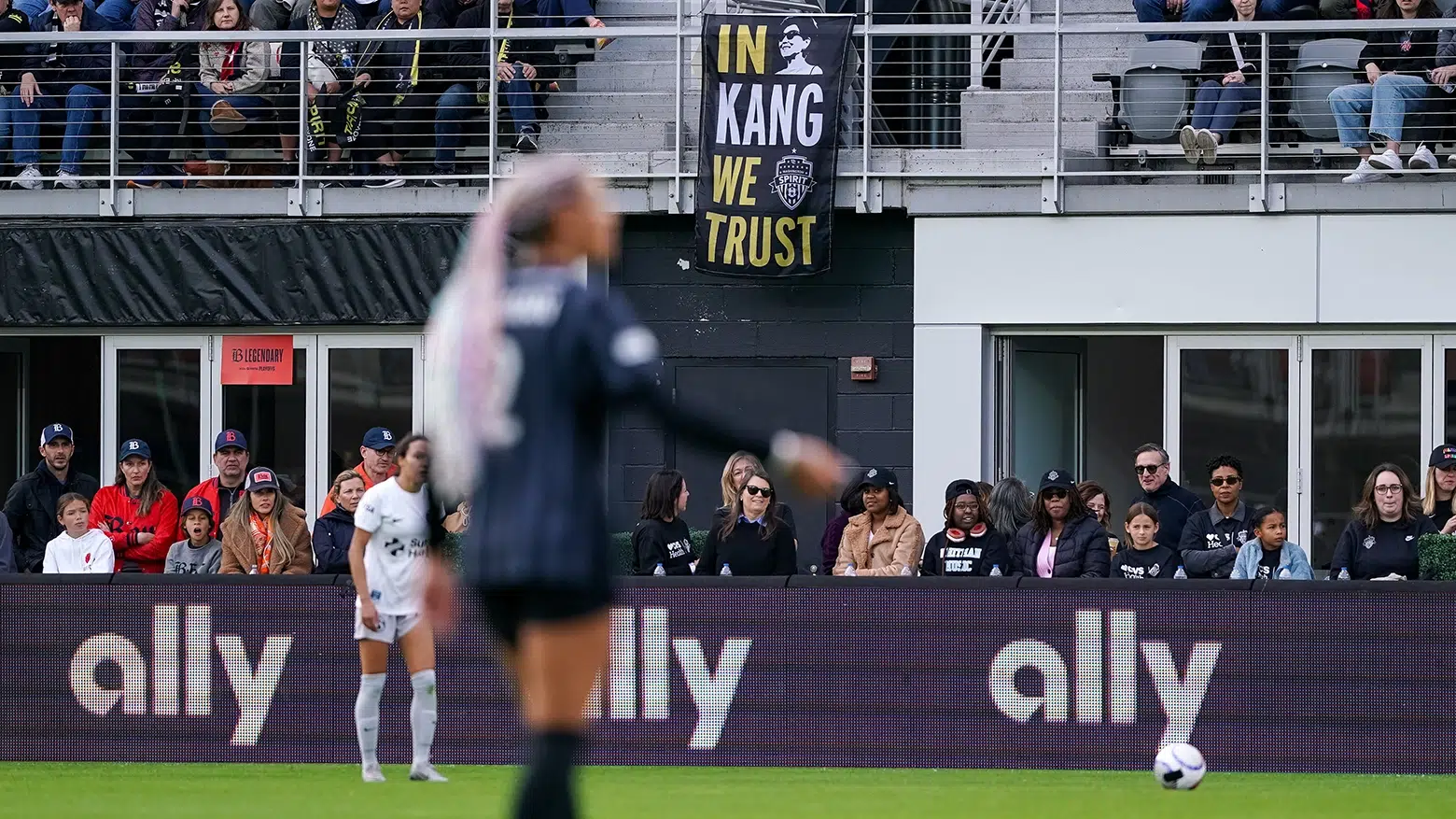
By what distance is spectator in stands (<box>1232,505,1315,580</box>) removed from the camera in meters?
12.7

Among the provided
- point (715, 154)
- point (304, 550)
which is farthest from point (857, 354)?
point (304, 550)

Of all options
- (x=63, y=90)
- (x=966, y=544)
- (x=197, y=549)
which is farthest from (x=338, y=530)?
(x=63, y=90)

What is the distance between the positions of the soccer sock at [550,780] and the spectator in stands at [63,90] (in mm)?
13924

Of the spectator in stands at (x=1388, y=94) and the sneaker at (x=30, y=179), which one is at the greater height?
the spectator in stands at (x=1388, y=94)

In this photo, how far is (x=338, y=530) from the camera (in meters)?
13.5

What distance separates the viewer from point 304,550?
1375cm

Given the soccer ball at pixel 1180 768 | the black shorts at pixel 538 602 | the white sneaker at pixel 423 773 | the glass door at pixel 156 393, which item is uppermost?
the glass door at pixel 156 393

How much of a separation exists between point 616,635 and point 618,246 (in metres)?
6.66

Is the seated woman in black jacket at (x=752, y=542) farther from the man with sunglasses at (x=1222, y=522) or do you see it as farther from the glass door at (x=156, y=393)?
the glass door at (x=156, y=393)

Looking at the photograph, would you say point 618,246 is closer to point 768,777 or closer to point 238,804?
point 768,777

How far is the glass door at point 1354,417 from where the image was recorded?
17.6m

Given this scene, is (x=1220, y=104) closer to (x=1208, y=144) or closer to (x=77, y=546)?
(x=1208, y=144)

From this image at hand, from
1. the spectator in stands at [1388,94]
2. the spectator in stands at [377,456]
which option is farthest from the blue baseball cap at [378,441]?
the spectator in stands at [1388,94]

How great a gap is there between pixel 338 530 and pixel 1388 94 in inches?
324
